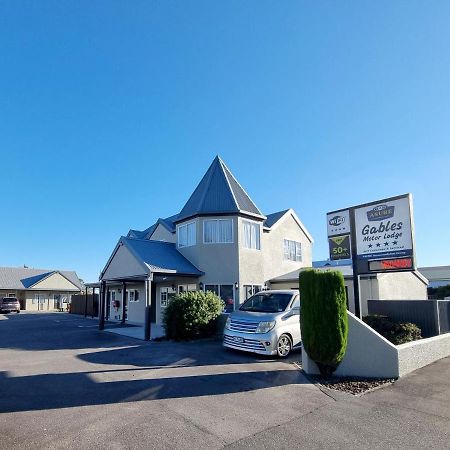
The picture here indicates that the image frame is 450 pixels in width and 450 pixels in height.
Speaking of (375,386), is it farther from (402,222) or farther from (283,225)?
(283,225)

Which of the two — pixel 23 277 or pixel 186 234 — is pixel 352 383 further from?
pixel 23 277

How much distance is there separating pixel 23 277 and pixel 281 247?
3990cm

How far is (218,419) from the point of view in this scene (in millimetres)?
5617

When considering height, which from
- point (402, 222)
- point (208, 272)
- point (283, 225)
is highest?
point (283, 225)

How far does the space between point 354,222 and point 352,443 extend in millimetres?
8037

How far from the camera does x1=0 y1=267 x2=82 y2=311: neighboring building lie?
1806 inches

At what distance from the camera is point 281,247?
22.5 m

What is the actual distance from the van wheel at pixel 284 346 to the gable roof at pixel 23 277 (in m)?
43.8

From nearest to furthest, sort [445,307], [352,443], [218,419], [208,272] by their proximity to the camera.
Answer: [352,443] → [218,419] → [445,307] → [208,272]

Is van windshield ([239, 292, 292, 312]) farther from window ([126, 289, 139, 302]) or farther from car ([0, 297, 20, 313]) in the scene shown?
car ([0, 297, 20, 313])

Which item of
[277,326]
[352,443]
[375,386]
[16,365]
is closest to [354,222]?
[277,326]

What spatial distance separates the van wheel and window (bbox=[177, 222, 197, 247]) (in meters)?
9.40

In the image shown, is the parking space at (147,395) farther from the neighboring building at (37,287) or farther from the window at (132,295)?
the neighboring building at (37,287)

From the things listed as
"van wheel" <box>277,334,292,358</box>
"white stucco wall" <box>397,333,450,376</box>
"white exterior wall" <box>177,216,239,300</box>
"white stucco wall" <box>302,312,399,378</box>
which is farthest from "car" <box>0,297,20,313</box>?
"white stucco wall" <box>397,333,450,376</box>
